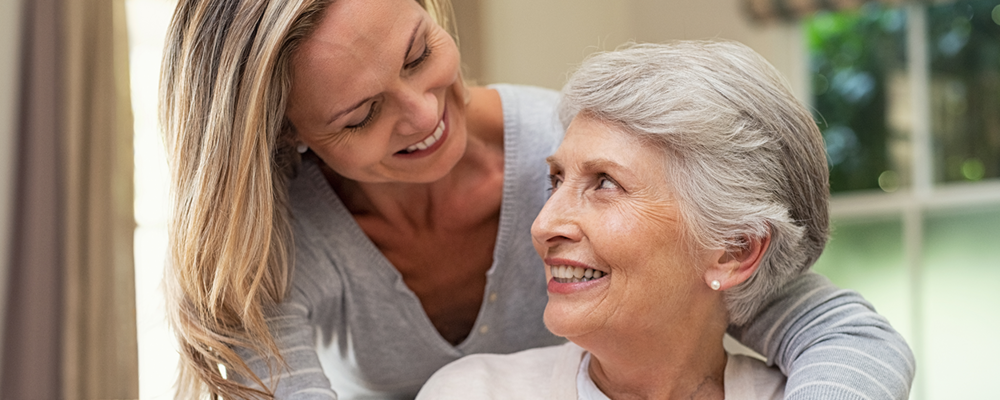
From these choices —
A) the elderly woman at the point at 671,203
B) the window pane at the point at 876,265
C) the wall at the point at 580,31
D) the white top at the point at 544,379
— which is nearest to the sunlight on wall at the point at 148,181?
the wall at the point at 580,31

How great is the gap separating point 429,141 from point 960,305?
360 centimetres

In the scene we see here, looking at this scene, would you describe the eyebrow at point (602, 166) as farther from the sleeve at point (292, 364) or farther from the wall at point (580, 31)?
the wall at point (580, 31)

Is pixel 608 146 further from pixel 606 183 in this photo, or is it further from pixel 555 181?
pixel 555 181

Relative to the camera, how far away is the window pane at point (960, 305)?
3.88m

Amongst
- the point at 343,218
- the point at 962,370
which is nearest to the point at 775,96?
the point at 343,218

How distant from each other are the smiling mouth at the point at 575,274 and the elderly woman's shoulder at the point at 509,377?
0.23 m

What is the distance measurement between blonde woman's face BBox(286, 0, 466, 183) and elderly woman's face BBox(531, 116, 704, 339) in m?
0.29

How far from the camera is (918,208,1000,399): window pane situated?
12.7 feet

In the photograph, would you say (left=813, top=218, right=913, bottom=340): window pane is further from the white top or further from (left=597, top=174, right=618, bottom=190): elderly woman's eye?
(left=597, top=174, right=618, bottom=190): elderly woman's eye

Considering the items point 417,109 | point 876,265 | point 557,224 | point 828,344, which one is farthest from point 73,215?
point 876,265

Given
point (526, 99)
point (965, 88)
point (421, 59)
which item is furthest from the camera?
point (965, 88)

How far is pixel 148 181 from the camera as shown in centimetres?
327

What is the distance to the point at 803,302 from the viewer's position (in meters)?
1.45

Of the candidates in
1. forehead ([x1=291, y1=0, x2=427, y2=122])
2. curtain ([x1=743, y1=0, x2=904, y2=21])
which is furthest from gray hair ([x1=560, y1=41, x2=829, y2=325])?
curtain ([x1=743, y1=0, x2=904, y2=21])
